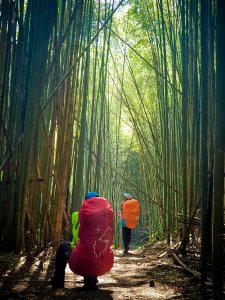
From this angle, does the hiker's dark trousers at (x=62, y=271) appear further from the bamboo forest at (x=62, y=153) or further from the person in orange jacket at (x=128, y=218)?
the person in orange jacket at (x=128, y=218)

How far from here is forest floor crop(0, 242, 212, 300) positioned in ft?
6.28

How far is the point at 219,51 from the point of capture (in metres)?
1.74

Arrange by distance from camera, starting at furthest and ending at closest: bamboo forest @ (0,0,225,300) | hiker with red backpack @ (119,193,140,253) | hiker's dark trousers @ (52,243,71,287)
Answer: hiker with red backpack @ (119,193,140,253), hiker's dark trousers @ (52,243,71,287), bamboo forest @ (0,0,225,300)

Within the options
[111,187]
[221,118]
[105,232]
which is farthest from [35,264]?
[111,187]

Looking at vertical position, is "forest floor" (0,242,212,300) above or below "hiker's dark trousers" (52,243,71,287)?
below

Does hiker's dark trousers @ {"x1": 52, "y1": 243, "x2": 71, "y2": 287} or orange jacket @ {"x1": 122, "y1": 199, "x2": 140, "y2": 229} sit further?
orange jacket @ {"x1": 122, "y1": 199, "x2": 140, "y2": 229}

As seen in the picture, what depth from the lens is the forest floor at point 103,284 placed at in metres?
1.92

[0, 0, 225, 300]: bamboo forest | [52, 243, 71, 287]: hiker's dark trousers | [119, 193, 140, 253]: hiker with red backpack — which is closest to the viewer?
[0, 0, 225, 300]: bamboo forest

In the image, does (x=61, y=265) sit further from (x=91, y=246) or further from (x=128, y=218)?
(x=128, y=218)

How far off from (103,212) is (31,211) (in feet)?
3.43

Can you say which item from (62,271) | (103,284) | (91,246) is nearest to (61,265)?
(62,271)

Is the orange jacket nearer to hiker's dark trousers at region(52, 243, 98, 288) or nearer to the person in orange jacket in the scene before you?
the person in orange jacket

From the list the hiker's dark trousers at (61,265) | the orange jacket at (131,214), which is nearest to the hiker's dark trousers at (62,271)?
the hiker's dark trousers at (61,265)

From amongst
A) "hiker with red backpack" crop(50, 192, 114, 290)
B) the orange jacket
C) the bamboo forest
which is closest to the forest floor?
the bamboo forest
